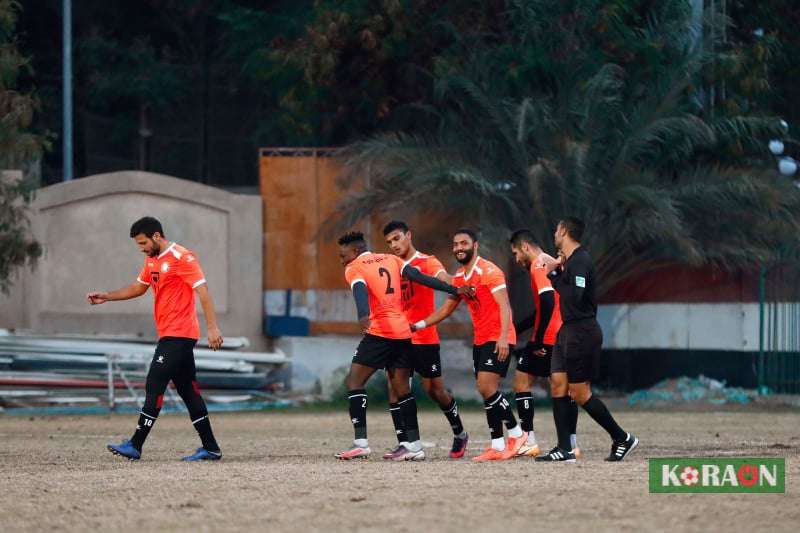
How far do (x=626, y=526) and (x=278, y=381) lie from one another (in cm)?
1695

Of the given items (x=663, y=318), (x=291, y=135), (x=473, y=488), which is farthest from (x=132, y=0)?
(x=473, y=488)

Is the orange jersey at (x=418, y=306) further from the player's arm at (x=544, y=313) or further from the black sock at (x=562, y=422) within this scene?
the black sock at (x=562, y=422)

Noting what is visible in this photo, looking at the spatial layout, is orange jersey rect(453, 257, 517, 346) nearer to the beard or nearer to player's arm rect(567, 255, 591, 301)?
the beard

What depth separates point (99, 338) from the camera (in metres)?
24.3

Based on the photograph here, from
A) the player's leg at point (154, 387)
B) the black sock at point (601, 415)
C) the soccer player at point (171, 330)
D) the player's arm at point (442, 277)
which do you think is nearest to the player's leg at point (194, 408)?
the soccer player at point (171, 330)

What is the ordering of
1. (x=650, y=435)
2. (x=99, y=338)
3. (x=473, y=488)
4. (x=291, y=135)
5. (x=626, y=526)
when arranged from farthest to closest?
(x=291, y=135)
(x=99, y=338)
(x=650, y=435)
(x=473, y=488)
(x=626, y=526)

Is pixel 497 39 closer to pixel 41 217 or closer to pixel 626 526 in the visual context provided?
pixel 41 217

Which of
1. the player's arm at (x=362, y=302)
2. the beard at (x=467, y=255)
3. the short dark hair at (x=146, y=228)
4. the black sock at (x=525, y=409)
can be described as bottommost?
the black sock at (x=525, y=409)

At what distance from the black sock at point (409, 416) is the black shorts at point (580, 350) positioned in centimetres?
150

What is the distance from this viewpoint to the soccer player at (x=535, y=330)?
44.4 ft

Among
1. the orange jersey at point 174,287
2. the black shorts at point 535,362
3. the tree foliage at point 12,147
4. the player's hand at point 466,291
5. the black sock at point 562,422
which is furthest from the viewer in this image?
the tree foliage at point 12,147

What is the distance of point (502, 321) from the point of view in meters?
13.4

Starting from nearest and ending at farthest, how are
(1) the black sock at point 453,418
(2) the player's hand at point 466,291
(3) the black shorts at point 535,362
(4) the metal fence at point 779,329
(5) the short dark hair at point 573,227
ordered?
1. (5) the short dark hair at point 573,227
2. (2) the player's hand at point 466,291
3. (3) the black shorts at point 535,362
4. (1) the black sock at point 453,418
5. (4) the metal fence at point 779,329

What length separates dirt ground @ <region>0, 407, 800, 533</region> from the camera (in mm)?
9250
